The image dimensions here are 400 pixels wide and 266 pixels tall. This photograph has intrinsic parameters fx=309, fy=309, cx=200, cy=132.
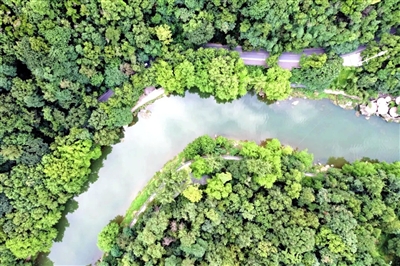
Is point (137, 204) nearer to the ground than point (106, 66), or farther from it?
nearer to the ground

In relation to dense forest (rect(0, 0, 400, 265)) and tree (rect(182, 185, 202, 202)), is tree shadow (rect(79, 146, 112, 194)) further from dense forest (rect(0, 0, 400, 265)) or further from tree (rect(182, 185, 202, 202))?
tree (rect(182, 185, 202, 202))

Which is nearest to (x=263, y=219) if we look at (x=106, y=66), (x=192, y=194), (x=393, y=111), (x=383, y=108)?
(x=192, y=194)

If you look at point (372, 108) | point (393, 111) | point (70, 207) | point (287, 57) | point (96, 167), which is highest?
point (287, 57)

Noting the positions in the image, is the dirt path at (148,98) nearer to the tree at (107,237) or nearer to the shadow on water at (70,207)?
the shadow on water at (70,207)

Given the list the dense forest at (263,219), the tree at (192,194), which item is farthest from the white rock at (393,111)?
the tree at (192,194)

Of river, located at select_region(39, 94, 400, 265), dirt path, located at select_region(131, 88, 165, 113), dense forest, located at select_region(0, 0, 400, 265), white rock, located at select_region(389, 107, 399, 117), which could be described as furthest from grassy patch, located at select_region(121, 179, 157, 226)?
white rock, located at select_region(389, 107, 399, 117)

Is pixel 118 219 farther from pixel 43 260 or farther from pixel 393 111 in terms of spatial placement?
pixel 393 111
